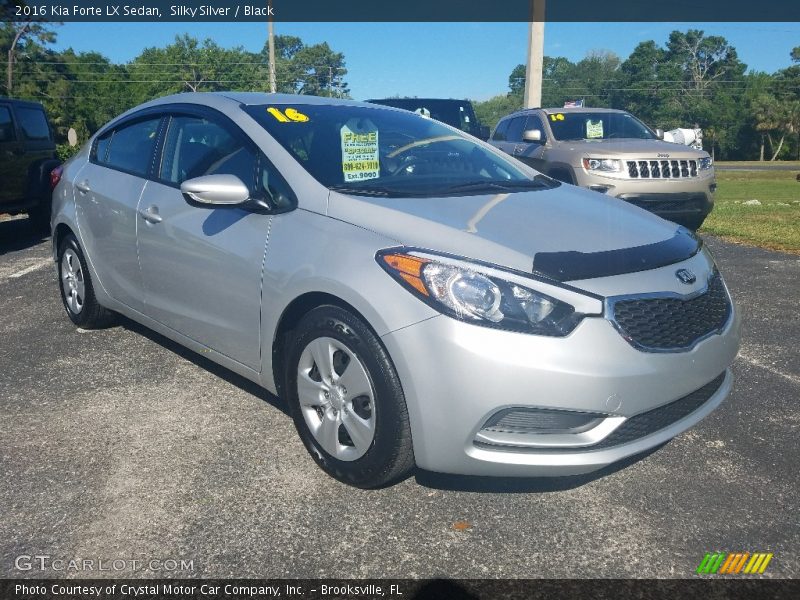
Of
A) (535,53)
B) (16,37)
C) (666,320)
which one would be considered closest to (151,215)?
(666,320)

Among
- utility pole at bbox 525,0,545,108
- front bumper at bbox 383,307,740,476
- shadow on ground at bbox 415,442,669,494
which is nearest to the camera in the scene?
front bumper at bbox 383,307,740,476

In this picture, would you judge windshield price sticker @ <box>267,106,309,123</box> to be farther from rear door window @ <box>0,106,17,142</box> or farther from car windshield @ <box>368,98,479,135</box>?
car windshield @ <box>368,98,479,135</box>

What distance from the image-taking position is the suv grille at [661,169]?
8.76m

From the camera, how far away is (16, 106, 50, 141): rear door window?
945 cm

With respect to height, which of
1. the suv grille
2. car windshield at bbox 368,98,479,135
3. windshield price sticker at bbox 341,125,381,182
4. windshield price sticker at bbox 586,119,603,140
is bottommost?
the suv grille

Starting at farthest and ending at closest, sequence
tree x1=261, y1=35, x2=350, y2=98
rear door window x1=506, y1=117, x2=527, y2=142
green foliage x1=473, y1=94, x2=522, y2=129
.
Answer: green foliage x1=473, y1=94, x2=522, y2=129
tree x1=261, y1=35, x2=350, y2=98
rear door window x1=506, y1=117, x2=527, y2=142

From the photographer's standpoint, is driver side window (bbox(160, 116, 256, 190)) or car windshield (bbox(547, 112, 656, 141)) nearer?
driver side window (bbox(160, 116, 256, 190))

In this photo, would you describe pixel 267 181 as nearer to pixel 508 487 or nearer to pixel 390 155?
pixel 390 155

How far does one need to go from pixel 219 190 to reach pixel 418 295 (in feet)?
3.75

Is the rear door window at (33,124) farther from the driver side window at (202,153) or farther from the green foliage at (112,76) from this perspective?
the green foliage at (112,76)

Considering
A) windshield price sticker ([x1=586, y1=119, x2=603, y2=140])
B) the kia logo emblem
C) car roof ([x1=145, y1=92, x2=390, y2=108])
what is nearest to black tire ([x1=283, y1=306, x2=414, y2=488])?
the kia logo emblem

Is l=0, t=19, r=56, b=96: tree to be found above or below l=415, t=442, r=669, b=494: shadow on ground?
above

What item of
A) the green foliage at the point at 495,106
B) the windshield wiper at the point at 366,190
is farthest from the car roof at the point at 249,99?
the green foliage at the point at 495,106

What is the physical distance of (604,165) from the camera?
8.78 m
